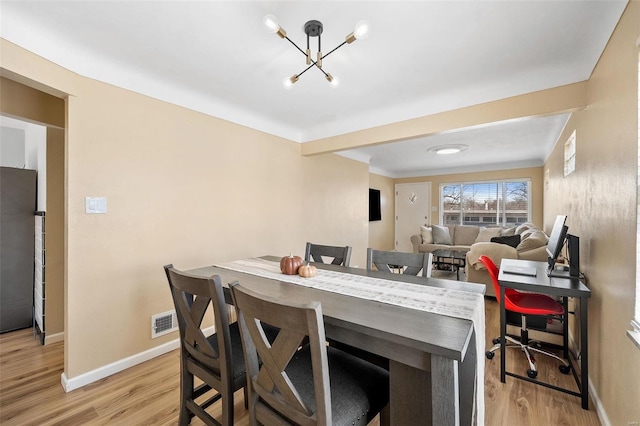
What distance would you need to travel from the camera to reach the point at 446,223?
7059 millimetres

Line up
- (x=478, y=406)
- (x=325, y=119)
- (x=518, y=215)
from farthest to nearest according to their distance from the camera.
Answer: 1. (x=518, y=215)
2. (x=325, y=119)
3. (x=478, y=406)

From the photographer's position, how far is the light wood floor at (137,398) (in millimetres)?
1619

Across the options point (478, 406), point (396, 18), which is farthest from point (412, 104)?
point (478, 406)

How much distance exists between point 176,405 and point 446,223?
6.84m

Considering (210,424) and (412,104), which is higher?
(412,104)

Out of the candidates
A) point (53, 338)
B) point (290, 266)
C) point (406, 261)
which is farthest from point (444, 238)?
point (53, 338)

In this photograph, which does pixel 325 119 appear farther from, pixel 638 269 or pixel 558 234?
pixel 638 269

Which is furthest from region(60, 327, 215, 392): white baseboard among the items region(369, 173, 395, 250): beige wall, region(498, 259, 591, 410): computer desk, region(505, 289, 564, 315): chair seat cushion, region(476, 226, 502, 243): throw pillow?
region(476, 226, 502, 243): throw pillow

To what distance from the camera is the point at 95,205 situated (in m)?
1.97

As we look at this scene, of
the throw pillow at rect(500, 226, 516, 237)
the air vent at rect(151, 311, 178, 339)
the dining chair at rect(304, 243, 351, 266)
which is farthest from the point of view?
the throw pillow at rect(500, 226, 516, 237)

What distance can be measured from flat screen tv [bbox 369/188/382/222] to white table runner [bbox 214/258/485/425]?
15.5 ft

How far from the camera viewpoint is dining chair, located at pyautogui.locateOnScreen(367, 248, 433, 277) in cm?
172

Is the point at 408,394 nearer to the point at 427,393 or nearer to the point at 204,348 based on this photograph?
the point at 427,393

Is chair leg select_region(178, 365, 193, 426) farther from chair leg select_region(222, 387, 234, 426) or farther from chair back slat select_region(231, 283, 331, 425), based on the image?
chair back slat select_region(231, 283, 331, 425)
